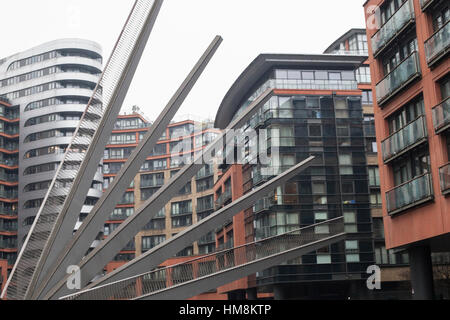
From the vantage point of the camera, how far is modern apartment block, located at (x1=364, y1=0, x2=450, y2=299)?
24594 mm

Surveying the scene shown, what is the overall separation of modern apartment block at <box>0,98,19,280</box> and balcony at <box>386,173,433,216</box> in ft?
256

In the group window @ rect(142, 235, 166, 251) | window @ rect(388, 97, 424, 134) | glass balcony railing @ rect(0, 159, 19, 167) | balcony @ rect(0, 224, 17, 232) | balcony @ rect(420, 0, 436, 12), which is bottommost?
window @ rect(388, 97, 424, 134)

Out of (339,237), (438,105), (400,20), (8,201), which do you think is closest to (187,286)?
(339,237)

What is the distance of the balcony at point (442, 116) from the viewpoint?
23859 mm

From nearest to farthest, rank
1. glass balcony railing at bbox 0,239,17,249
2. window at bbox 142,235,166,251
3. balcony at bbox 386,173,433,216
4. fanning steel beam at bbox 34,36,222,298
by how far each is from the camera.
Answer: fanning steel beam at bbox 34,36,222,298 → balcony at bbox 386,173,433,216 → glass balcony railing at bbox 0,239,17,249 → window at bbox 142,235,166,251

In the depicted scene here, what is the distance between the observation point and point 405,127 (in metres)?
27.5

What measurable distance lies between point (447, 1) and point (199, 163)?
1161cm

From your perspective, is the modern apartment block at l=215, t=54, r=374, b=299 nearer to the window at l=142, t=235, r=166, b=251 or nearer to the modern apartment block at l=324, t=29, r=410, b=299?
the modern apartment block at l=324, t=29, r=410, b=299

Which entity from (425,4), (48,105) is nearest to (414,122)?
(425,4)

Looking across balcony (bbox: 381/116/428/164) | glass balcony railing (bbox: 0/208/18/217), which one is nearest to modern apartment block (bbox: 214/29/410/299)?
balcony (bbox: 381/116/428/164)

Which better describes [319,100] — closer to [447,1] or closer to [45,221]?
[447,1]

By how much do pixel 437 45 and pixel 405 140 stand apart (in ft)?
15.2

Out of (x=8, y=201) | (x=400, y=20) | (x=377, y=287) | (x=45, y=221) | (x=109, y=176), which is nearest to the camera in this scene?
(x=45, y=221)

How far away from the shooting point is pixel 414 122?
87.0 feet
